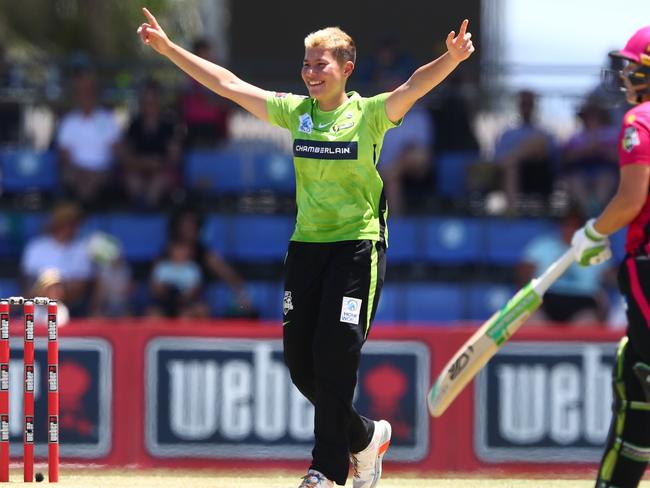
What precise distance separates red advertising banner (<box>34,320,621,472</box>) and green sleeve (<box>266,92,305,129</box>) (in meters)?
3.26

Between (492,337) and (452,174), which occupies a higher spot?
(452,174)

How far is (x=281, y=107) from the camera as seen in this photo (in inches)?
254

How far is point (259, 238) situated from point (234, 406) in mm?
3243

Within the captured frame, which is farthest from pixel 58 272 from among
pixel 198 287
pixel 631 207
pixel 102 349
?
pixel 631 207

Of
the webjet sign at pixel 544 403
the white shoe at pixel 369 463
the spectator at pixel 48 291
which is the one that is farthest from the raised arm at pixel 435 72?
the spectator at pixel 48 291

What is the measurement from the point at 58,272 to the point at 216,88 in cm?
534

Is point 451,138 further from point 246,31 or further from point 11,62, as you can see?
point 11,62

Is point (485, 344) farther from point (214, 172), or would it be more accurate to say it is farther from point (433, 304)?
point (214, 172)

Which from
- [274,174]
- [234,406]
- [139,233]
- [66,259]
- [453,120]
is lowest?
[234,406]

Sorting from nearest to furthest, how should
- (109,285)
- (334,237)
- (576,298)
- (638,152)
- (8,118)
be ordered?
(638,152) < (334,237) < (576,298) < (109,285) < (8,118)

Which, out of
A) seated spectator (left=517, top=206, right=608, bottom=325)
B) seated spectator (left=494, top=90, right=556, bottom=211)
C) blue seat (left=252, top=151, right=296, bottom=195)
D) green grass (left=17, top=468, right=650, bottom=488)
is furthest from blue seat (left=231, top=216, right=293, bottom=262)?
green grass (left=17, top=468, right=650, bottom=488)

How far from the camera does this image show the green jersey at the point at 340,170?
20.3ft

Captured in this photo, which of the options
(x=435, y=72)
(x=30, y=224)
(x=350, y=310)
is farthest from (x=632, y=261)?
(x=30, y=224)

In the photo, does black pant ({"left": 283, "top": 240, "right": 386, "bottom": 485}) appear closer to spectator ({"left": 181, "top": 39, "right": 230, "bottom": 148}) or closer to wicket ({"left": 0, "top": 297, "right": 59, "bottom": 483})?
wicket ({"left": 0, "top": 297, "right": 59, "bottom": 483})
